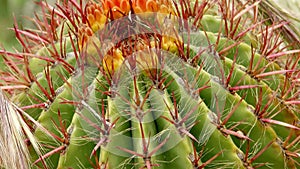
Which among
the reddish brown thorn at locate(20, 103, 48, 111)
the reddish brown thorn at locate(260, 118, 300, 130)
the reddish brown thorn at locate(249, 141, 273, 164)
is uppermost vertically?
the reddish brown thorn at locate(20, 103, 48, 111)

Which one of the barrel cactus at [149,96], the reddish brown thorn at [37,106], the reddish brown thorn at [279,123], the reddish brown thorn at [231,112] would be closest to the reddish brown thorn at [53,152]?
the barrel cactus at [149,96]

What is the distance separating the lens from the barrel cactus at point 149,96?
4.08ft

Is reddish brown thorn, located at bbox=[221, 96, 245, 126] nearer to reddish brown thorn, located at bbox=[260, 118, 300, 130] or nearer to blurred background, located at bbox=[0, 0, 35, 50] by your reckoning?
reddish brown thorn, located at bbox=[260, 118, 300, 130]

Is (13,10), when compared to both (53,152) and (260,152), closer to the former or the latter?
(53,152)

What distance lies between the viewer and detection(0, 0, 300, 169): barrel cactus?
1242 millimetres

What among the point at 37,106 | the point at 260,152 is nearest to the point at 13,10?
the point at 37,106

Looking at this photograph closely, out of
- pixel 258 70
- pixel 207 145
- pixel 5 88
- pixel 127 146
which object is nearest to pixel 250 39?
pixel 258 70

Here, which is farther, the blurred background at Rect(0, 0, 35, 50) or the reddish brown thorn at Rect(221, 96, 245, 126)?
the blurred background at Rect(0, 0, 35, 50)

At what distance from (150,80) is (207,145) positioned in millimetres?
184

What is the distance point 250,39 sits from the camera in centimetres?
155

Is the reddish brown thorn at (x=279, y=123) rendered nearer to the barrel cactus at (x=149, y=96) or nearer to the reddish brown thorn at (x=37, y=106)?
the barrel cactus at (x=149, y=96)

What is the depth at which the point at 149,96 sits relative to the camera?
1.30 metres

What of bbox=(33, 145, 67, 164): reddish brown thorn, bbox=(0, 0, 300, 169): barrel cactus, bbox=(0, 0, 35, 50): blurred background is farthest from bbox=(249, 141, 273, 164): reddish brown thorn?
bbox=(0, 0, 35, 50): blurred background

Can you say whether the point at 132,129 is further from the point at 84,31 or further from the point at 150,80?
the point at 84,31
